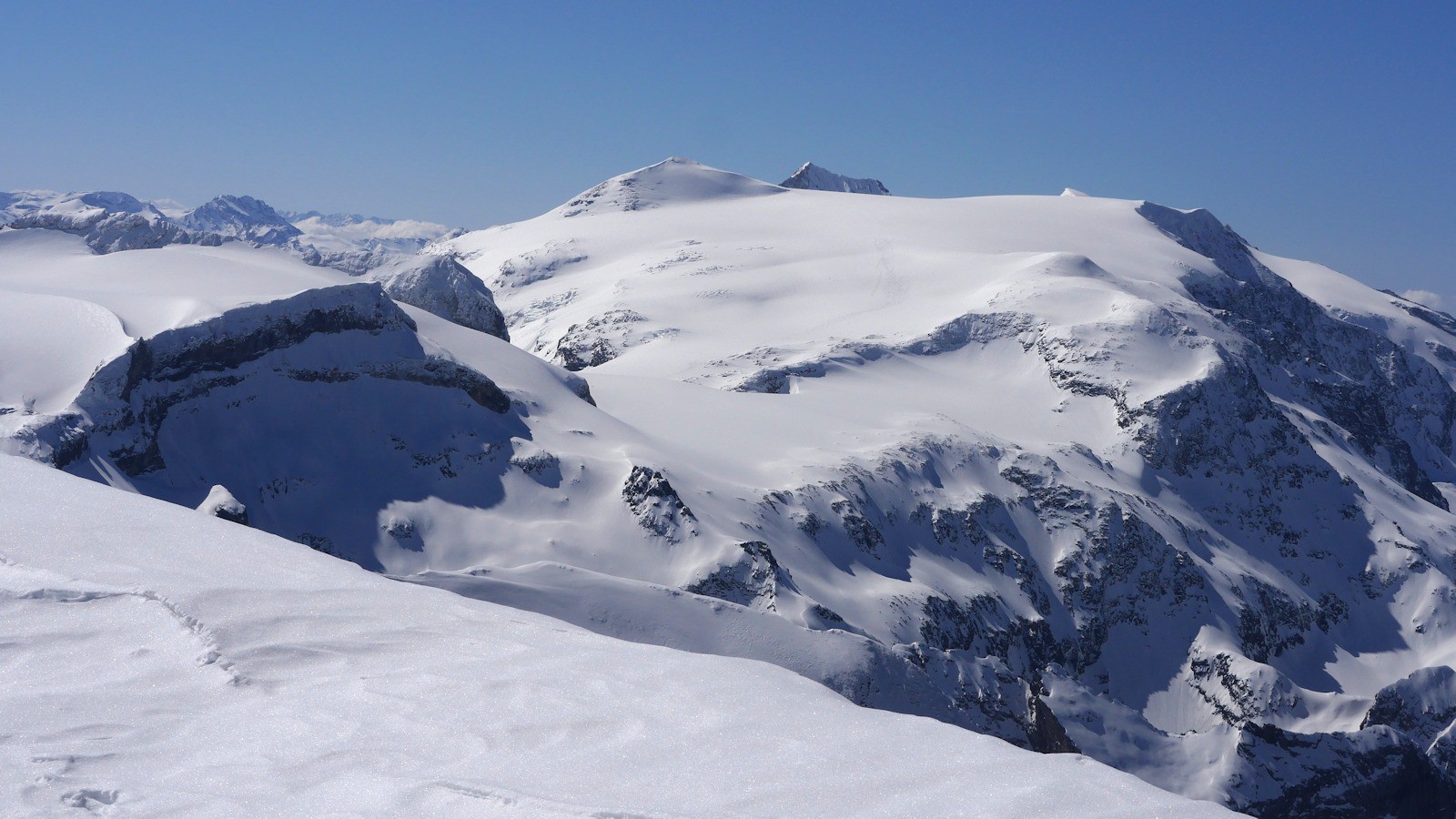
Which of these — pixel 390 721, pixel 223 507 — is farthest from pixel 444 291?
pixel 390 721

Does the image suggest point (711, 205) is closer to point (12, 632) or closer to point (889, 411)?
point (889, 411)

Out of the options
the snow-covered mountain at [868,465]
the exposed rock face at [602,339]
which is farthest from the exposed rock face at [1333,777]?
the exposed rock face at [602,339]

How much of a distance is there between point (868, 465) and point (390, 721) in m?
50.8

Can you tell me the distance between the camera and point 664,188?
514 ft

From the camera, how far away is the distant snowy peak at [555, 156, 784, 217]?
502 ft

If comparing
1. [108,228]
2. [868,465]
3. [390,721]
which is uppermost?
[108,228]

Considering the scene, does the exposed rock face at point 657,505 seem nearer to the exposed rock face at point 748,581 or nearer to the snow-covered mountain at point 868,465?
the snow-covered mountain at point 868,465

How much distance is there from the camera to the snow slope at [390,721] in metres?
8.20

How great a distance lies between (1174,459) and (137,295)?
65734mm

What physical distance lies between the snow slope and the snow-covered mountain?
16.9 m

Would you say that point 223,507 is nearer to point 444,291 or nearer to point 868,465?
point 444,291

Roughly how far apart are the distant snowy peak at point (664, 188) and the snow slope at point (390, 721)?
141 meters

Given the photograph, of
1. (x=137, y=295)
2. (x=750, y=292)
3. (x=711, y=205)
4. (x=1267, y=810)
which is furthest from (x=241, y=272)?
(x=711, y=205)

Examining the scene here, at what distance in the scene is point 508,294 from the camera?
12062cm
